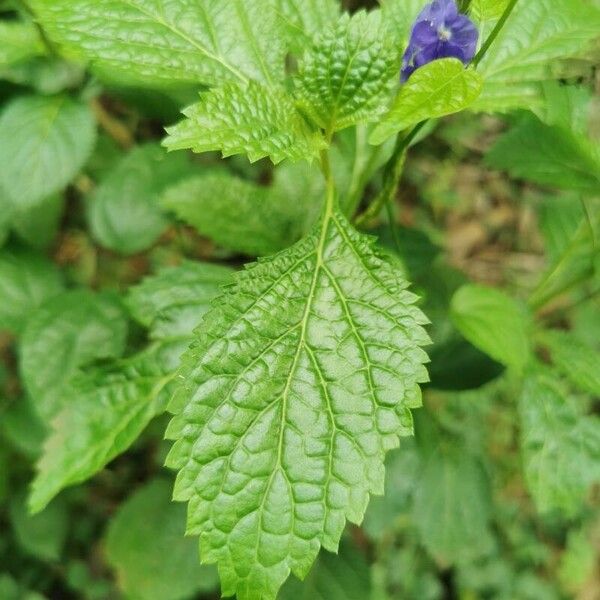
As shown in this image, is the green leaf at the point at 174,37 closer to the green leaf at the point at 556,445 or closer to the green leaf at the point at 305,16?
the green leaf at the point at 305,16

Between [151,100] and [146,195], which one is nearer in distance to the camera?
[151,100]

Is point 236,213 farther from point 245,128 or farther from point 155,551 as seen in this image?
point 155,551

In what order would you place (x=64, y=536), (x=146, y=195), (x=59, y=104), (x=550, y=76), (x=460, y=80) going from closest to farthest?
(x=460, y=80) < (x=550, y=76) < (x=59, y=104) < (x=146, y=195) < (x=64, y=536)

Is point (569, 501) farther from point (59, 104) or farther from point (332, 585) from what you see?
point (59, 104)

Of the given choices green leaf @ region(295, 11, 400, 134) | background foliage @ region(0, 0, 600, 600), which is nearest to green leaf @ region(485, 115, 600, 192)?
background foliage @ region(0, 0, 600, 600)

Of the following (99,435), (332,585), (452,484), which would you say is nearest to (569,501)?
(452,484)

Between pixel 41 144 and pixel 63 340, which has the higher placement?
pixel 41 144

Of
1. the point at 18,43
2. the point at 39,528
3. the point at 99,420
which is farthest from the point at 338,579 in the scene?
the point at 18,43
